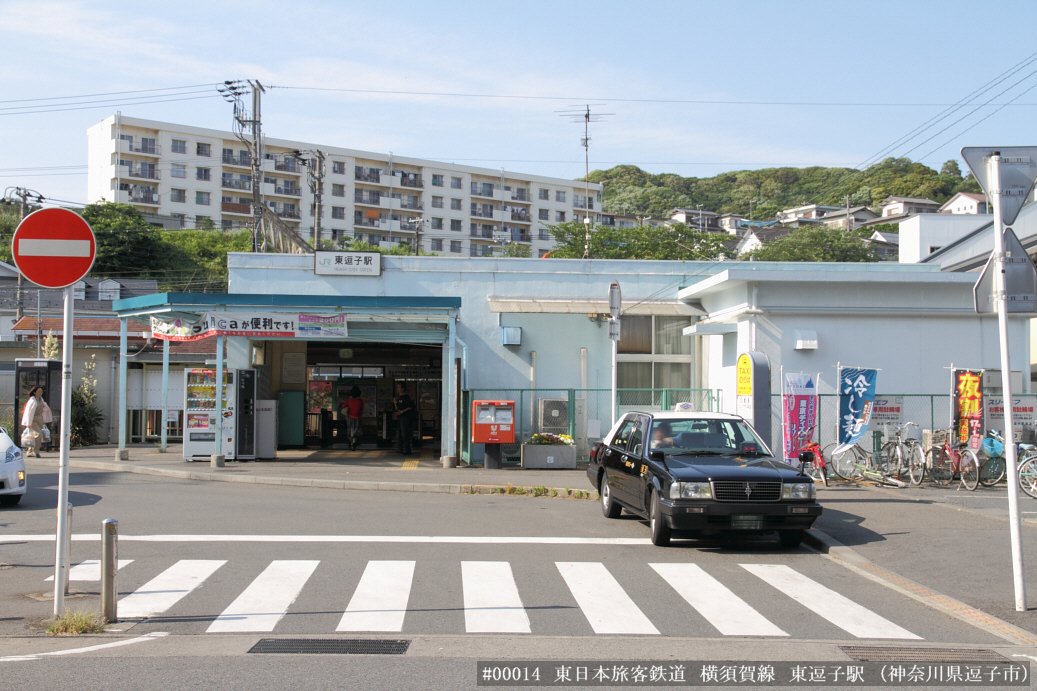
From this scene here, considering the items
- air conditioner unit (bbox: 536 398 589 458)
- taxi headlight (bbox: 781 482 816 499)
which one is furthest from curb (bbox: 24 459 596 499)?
taxi headlight (bbox: 781 482 816 499)

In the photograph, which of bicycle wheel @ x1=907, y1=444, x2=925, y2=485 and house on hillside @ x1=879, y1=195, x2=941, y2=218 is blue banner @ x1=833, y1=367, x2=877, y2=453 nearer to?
bicycle wheel @ x1=907, y1=444, x2=925, y2=485

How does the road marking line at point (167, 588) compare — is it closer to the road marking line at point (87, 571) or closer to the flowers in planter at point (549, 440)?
the road marking line at point (87, 571)

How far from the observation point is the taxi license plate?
9.99 meters

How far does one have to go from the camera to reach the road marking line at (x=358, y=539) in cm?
1059

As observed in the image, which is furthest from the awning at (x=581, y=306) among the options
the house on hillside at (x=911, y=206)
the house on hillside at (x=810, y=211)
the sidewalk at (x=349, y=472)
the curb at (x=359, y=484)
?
the house on hillside at (x=810, y=211)

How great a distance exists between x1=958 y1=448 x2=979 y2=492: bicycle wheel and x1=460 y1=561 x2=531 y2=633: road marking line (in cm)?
1003

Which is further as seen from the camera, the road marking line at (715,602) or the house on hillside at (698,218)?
the house on hillside at (698,218)

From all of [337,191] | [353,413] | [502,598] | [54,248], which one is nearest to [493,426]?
[353,413]

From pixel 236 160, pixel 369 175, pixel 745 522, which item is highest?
pixel 369 175

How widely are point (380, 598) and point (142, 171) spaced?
239 feet

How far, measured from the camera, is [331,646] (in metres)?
6.23

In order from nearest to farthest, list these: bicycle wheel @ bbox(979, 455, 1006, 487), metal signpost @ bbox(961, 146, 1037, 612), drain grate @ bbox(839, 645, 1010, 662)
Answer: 1. drain grate @ bbox(839, 645, 1010, 662)
2. metal signpost @ bbox(961, 146, 1037, 612)
3. bicycle wheel @ bbox(979, 455, 1006, 487)

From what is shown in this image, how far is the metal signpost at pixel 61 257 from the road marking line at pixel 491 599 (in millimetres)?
3318

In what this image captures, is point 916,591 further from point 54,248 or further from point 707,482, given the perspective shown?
point 54,248
